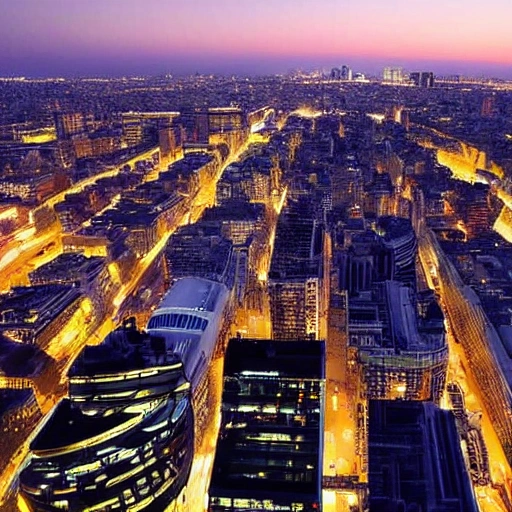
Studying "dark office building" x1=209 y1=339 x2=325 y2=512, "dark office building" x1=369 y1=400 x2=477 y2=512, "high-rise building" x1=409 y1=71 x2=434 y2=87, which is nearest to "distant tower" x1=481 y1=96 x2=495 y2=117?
"high-rise building" x1=409 y1=71 x2=434 y2=87

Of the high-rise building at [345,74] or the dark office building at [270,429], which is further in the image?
the high-rise building at [345,74]

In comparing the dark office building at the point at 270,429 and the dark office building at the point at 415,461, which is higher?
the dark office building at the point at 270,429

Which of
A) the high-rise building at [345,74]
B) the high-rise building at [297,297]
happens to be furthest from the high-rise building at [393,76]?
the high-rise building at [297,297]

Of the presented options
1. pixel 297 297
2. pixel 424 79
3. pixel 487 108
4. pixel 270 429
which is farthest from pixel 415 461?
pixel 424 79

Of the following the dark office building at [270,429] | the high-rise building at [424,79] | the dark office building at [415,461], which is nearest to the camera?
the dark office building at [270,429]

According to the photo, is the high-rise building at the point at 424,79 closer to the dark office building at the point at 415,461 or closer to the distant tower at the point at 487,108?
the distant tower at the point at 487,108

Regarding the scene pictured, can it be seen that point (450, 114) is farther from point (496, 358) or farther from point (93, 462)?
point (93, 462)

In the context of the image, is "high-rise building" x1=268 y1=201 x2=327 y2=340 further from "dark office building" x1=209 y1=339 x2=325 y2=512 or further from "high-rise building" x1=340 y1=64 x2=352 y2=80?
"high-rise building" x1=340 y1=64 x2=352 y2=80
